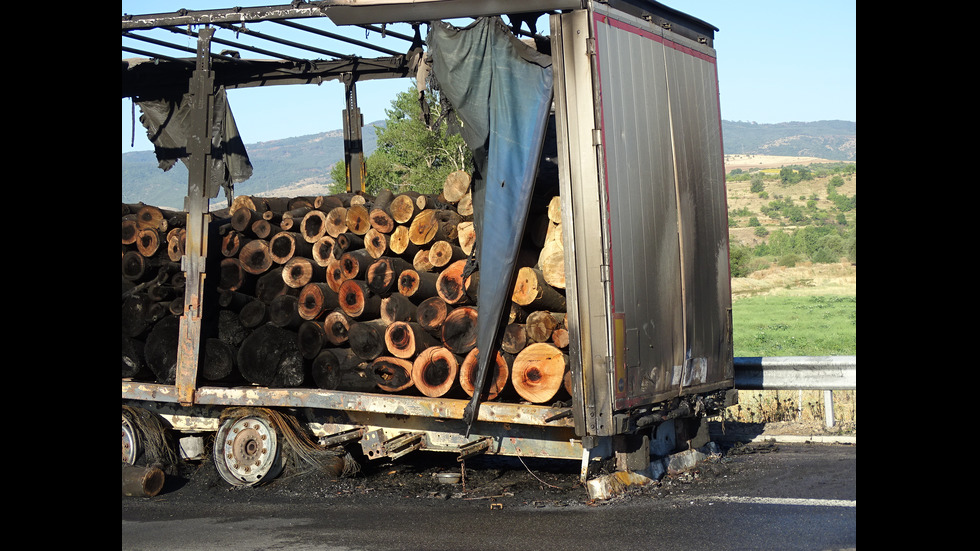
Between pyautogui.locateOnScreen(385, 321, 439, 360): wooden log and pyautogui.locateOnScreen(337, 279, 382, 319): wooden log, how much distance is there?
0.37 meters

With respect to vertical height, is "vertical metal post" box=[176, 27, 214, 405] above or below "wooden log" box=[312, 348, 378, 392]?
above

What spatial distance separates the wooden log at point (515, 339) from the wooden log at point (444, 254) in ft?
3.00

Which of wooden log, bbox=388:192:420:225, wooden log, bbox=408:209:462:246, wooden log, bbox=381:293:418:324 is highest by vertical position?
wooden log, bbox=388:192:420:225

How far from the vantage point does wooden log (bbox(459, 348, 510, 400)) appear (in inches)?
294

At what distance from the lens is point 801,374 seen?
897 cm

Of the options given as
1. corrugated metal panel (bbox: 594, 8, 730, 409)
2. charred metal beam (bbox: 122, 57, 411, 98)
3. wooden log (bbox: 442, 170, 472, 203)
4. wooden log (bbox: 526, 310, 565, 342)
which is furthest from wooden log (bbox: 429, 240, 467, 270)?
charred metal beam (bbox: 122, 57, 411, 98)

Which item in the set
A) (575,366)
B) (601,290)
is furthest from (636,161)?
(575,366)

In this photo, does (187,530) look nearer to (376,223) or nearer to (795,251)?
(376,223)

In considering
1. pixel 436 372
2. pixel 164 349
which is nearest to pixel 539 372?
pixel 436 372

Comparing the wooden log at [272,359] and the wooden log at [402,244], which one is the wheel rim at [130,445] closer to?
the wooden log at [272,359]

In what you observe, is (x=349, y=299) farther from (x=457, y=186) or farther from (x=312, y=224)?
(x=457, y=186)

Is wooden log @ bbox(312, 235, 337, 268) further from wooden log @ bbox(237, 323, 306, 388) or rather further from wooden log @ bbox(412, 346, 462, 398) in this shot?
wooden log @ bbox(412, 346, 462, 398)

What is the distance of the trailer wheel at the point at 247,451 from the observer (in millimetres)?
8219

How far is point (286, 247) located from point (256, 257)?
1.02 feet
